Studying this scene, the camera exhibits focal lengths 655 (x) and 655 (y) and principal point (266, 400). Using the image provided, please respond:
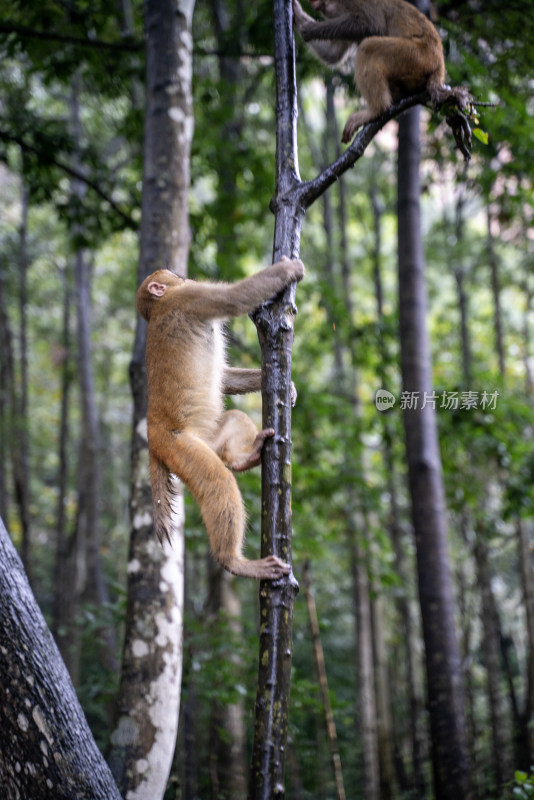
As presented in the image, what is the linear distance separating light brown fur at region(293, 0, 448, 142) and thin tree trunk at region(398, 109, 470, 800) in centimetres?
145

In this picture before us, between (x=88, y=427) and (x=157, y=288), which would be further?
(x=88, y=427)

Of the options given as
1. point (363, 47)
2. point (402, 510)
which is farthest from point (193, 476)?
point (402, 510)

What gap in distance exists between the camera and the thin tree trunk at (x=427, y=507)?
527cm

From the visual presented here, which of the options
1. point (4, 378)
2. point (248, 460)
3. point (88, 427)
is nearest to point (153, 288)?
point (248, 460)

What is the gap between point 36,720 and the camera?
256 centimetres

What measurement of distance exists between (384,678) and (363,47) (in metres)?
9.76

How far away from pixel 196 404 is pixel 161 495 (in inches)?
20.6

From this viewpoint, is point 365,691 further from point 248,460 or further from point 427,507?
point 248,460

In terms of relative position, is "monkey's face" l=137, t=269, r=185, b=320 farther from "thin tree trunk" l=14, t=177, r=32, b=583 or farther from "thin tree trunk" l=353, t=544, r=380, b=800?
"thin tree trunk" l=14, t=177, r=32, b=583

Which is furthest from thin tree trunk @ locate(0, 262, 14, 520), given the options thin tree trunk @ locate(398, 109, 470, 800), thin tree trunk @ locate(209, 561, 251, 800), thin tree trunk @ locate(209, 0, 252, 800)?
thin tree trunk @ locate(398, 109, 470, 800)

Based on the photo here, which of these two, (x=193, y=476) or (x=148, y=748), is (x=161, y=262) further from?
(x=148, y=748)

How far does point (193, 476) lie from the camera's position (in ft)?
10.7

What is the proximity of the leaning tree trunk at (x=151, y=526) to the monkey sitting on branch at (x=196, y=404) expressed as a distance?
0.41 m

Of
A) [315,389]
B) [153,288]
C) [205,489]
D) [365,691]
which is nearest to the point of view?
[205,489]
